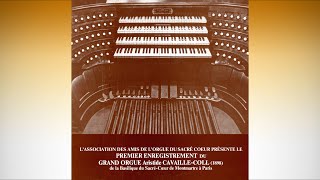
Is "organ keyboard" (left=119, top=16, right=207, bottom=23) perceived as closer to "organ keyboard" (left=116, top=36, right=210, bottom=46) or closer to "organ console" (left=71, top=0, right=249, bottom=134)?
"organ console" (left=71, top=0, right=249, bottom=134)

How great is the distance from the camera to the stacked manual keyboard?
404 cm

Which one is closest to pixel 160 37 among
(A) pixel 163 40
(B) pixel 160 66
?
(A) pixel 163 40

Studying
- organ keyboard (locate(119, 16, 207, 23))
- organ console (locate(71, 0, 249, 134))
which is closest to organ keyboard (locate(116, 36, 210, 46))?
organ console (locate(71, 0, 249, 134))

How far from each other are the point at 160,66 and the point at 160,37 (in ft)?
0.70

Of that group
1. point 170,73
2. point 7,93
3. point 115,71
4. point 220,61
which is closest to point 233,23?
point 220,61

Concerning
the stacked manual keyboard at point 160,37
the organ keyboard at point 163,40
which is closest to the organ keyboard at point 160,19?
the stacked manual keyboard at point 160,37

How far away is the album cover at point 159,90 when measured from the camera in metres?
4.03

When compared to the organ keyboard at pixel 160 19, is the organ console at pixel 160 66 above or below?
below

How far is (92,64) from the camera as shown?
4047 millimetres

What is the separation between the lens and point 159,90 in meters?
4.04

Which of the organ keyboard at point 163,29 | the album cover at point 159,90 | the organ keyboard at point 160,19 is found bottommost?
the album cover at point 159,90

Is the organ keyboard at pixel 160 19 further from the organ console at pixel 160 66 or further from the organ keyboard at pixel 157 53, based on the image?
the organ keyboard at pixel 157 53

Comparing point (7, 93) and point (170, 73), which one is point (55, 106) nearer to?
point (7, 93)

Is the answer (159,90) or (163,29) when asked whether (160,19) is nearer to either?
(163,29)
